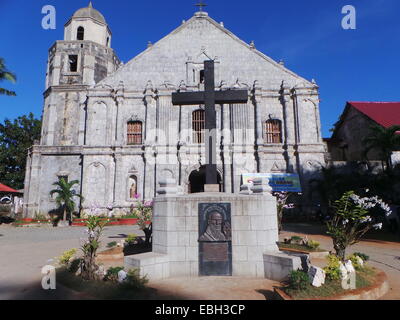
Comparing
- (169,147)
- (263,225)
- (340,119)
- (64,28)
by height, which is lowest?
(263,225)

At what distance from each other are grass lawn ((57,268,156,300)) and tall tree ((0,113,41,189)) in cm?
3386

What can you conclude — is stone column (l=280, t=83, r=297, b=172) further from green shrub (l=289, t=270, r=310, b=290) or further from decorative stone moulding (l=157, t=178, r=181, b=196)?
green shrub (l=289, t=270, r=310, b=290)

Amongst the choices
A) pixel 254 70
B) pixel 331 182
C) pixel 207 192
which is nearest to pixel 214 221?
pixel 207 192

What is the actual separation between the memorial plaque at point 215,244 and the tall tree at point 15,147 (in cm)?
3500

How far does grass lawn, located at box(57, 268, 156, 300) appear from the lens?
5.06m

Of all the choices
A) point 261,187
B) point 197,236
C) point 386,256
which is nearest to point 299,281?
point 197,236

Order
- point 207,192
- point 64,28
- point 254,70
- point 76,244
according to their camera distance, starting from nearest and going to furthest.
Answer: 1. point 207,192
2. point 76,244
3. point 254,70
4. point 64,28

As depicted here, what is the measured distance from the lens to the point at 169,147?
872 inches

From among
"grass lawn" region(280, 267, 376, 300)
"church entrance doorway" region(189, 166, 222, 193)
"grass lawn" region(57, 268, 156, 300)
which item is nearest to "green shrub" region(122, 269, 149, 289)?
"grass lawn" region(57, 268, 156, 300)

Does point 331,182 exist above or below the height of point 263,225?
above

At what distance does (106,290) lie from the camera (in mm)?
5383

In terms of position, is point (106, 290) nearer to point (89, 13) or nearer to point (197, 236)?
point (197, 236)

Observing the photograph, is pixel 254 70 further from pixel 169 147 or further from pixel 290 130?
pixel 169 147
